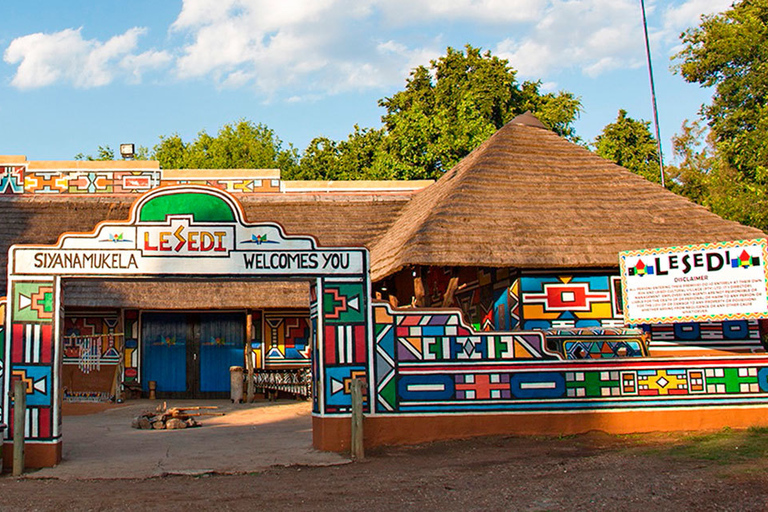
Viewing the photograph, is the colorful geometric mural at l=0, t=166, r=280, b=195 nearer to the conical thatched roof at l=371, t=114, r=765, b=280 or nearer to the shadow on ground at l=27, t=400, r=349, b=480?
the conical thatched roof at l=371, t=114, r=765, b=280

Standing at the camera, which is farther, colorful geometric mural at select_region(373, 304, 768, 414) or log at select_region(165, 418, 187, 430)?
log at select_region(165, 418, 187, 430)

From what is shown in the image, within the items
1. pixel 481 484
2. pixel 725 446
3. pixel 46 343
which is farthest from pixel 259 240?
pixel 725 446

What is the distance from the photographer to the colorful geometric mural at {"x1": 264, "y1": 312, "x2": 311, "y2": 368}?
20031 mm

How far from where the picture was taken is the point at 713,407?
11523 mm

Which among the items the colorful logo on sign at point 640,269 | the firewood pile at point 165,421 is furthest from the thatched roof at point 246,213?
the colorful logo on sign at point 640,269

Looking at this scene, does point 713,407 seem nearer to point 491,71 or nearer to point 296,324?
point 296,324

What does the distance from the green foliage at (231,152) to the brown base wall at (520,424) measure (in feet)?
103

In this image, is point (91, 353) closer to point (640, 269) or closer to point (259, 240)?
point (259, 240)

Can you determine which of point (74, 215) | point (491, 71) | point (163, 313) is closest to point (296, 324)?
point (163, 313)

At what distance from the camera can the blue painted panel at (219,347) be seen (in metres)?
20.1

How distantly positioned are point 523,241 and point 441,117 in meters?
19.7

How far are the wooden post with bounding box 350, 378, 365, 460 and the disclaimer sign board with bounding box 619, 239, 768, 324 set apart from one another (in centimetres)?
411

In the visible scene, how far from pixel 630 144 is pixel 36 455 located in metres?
31.3

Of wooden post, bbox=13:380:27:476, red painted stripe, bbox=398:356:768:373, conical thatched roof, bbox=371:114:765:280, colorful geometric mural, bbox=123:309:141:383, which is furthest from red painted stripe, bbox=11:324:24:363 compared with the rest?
colorful geometric mural, bbox=123:309:141:383
